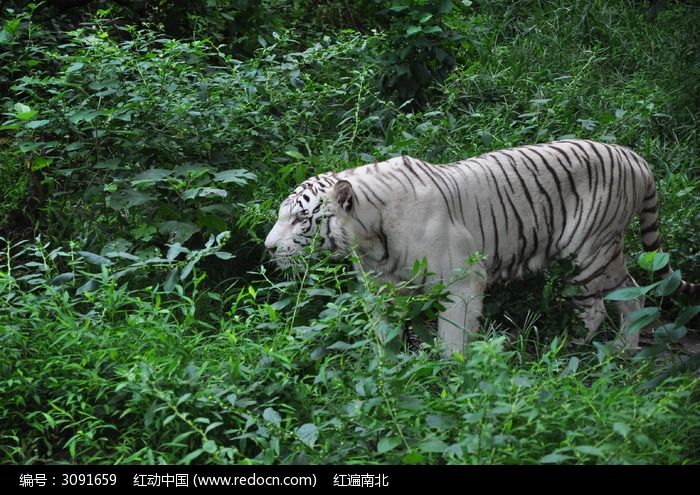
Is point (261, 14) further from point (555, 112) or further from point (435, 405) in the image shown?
point (435, 405)

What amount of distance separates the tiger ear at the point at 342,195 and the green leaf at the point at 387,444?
1.58m

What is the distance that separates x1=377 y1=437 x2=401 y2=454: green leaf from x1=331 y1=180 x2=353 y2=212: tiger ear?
1.58 m

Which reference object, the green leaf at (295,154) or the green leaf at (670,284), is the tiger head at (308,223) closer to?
the green leaf at (295,154)

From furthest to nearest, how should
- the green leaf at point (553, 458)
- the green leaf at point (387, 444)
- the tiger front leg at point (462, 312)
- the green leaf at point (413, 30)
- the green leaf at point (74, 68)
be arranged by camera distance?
the green leaf at point (413, 30)
the green leaf at point (74, 68)
the tiger front leg at point (462, 312)
the green leaf at point (387, 444)
the green leaf at point (553, 458)

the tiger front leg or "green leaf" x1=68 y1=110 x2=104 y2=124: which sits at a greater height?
"green leaf" x1=68 y1=110 x2=104 y2=124

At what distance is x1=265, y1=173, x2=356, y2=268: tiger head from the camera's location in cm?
469

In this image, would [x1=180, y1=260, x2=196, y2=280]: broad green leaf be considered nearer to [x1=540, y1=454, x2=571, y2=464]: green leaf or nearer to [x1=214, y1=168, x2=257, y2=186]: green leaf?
[x1=214, y1=168, x2=257, y2=186]: green leaf

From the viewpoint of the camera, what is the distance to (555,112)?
22.1ft

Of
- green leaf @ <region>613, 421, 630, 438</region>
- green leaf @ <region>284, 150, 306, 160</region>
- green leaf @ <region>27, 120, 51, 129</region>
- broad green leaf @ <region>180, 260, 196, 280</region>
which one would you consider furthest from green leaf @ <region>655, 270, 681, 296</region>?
green leaf @ <region>27, 120, 51, 129</region>

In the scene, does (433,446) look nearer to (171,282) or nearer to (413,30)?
(171,282)

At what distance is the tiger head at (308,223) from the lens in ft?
15.4

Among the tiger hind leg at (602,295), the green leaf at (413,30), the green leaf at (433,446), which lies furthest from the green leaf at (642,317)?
the green leaf at (413,30)

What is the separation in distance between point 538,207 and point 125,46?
255cm
